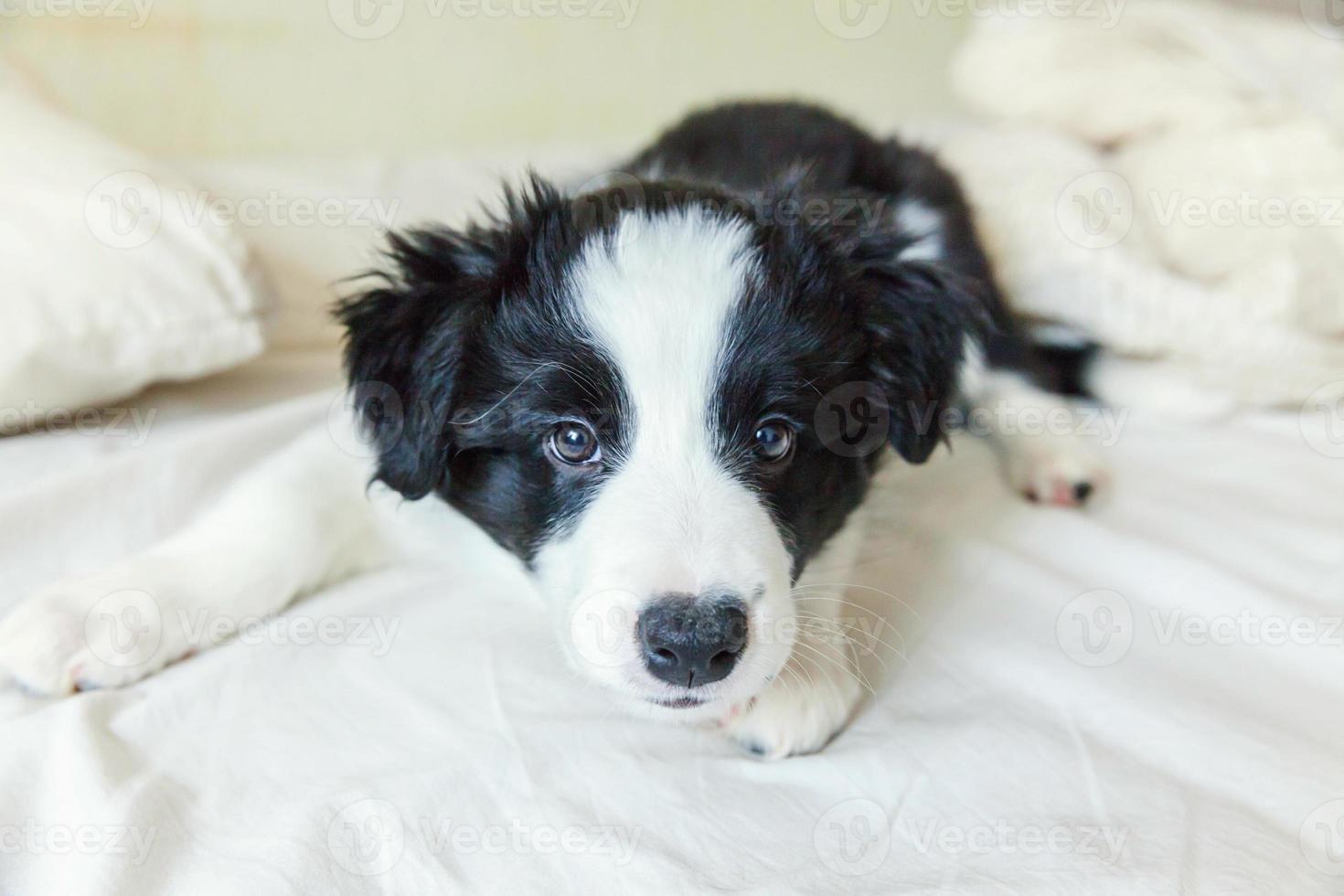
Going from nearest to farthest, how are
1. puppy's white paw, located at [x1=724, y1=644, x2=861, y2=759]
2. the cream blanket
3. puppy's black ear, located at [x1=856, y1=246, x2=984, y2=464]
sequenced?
puppy's white paw, located at [x1=724, y1=644, x2=861, y2=759] → puppy's black ear, located at [x1=856, y1=246, x2=984, y2=464] → the cream blanket

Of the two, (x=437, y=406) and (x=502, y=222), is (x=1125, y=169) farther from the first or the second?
(x=437, y=406)

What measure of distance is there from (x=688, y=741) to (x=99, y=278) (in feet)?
4.18

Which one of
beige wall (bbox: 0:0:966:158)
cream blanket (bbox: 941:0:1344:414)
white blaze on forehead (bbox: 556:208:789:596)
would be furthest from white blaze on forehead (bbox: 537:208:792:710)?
beige wall (bbox: 0:0:966:158)

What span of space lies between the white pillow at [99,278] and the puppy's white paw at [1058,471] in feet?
4.97

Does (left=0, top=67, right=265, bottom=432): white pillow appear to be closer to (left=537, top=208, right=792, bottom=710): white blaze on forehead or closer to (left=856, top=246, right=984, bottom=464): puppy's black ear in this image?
(left=537, top=208, right=792, bottom=710): white blaze on forehead

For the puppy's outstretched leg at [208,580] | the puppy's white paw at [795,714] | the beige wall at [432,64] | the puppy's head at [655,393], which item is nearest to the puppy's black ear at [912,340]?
the puppy's head at [655,393]

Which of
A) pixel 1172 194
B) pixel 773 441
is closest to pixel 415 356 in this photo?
pixel 773 441

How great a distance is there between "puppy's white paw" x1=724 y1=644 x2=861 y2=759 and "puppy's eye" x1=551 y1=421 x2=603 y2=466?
38cm

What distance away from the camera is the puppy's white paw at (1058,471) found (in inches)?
79.2

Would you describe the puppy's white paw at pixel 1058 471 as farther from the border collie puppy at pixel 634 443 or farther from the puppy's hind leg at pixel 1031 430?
the border collie puppy at pixel 634 443

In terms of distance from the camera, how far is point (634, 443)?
135 cm

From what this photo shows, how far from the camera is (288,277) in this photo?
7.58 feet

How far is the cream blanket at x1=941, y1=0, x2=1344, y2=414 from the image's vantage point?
2.28 meters

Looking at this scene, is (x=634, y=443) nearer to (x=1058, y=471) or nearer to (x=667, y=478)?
(x=667, y=478)
